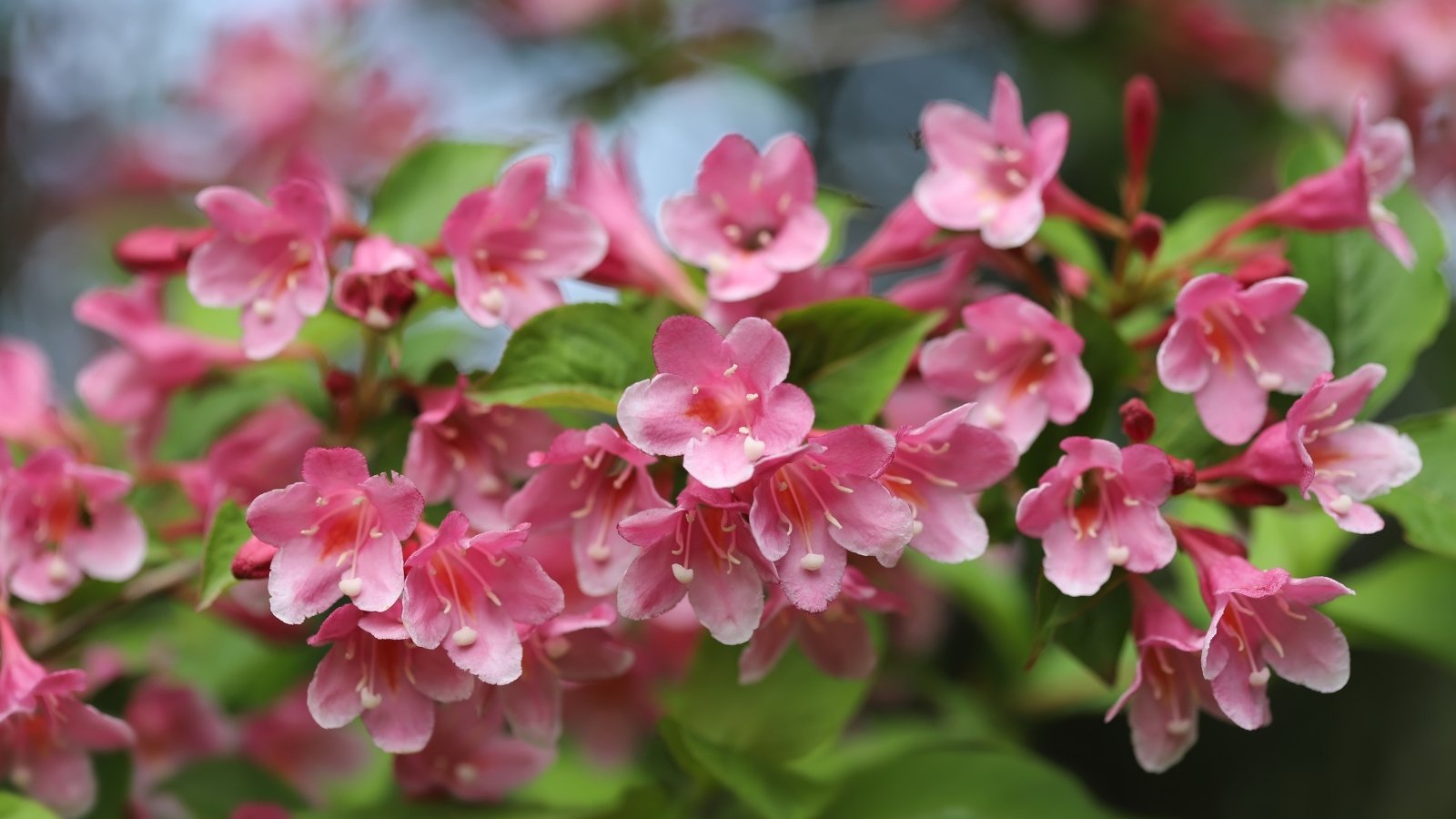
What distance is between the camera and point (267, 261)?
1.31m

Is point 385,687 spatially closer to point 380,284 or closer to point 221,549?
point 221,549

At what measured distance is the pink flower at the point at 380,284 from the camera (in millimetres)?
1235

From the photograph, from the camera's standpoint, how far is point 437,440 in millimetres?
1240

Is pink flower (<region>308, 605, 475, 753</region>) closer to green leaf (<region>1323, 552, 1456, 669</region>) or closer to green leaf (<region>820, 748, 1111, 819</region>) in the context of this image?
green leaf (<region>820, 748, 1111, 819</region>)

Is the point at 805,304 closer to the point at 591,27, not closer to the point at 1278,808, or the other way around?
the point at 1278,808

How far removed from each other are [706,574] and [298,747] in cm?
94

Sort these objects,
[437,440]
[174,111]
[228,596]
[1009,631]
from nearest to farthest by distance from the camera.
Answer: [437,440], [228,596], [1009,631], [174,111]

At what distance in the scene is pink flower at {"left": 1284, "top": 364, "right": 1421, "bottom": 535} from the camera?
3.63 ft

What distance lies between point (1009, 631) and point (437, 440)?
1273mm

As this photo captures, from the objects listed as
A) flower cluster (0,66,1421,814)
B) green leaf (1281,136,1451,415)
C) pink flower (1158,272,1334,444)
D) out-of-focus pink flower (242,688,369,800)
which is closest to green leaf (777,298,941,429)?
flower cluster (0,66,1421,814)

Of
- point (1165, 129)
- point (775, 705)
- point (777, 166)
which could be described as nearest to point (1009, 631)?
point (775, 705)

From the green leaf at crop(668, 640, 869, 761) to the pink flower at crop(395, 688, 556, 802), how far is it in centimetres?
19

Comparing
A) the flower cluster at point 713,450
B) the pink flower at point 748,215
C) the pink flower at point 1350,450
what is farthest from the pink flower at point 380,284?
the pink flower at point 1350,450

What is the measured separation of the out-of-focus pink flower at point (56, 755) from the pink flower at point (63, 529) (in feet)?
0.43
